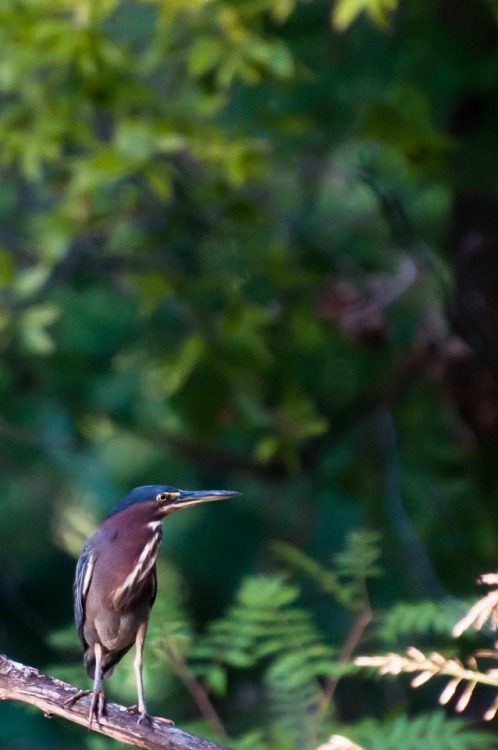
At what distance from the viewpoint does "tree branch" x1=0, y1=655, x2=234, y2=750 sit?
2459 mm

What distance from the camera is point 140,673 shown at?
288cm

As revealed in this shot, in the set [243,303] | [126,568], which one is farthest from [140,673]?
[243,303]

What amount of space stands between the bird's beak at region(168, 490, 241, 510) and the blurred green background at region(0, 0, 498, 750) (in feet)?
1.69

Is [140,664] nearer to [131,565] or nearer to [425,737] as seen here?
[131,565]

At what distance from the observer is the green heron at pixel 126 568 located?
2.90 metres

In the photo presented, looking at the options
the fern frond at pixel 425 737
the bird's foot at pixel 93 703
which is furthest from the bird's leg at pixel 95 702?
the fern frond at pixel 425 737

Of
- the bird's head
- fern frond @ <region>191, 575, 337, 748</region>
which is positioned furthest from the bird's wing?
fern frond @ <region>191, 575, 337, 748</region>

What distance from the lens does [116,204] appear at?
4.61 m

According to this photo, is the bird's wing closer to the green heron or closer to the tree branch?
the green heron

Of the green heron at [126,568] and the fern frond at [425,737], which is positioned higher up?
the green heron at [126,568]

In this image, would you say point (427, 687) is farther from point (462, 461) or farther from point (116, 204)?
point (116, 204)

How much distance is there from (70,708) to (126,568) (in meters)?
0.47

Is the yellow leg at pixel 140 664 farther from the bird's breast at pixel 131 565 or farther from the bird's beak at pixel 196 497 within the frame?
the bird's beak at pixel 196 497

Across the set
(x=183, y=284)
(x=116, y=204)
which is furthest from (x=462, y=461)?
(x=116, y=204)
